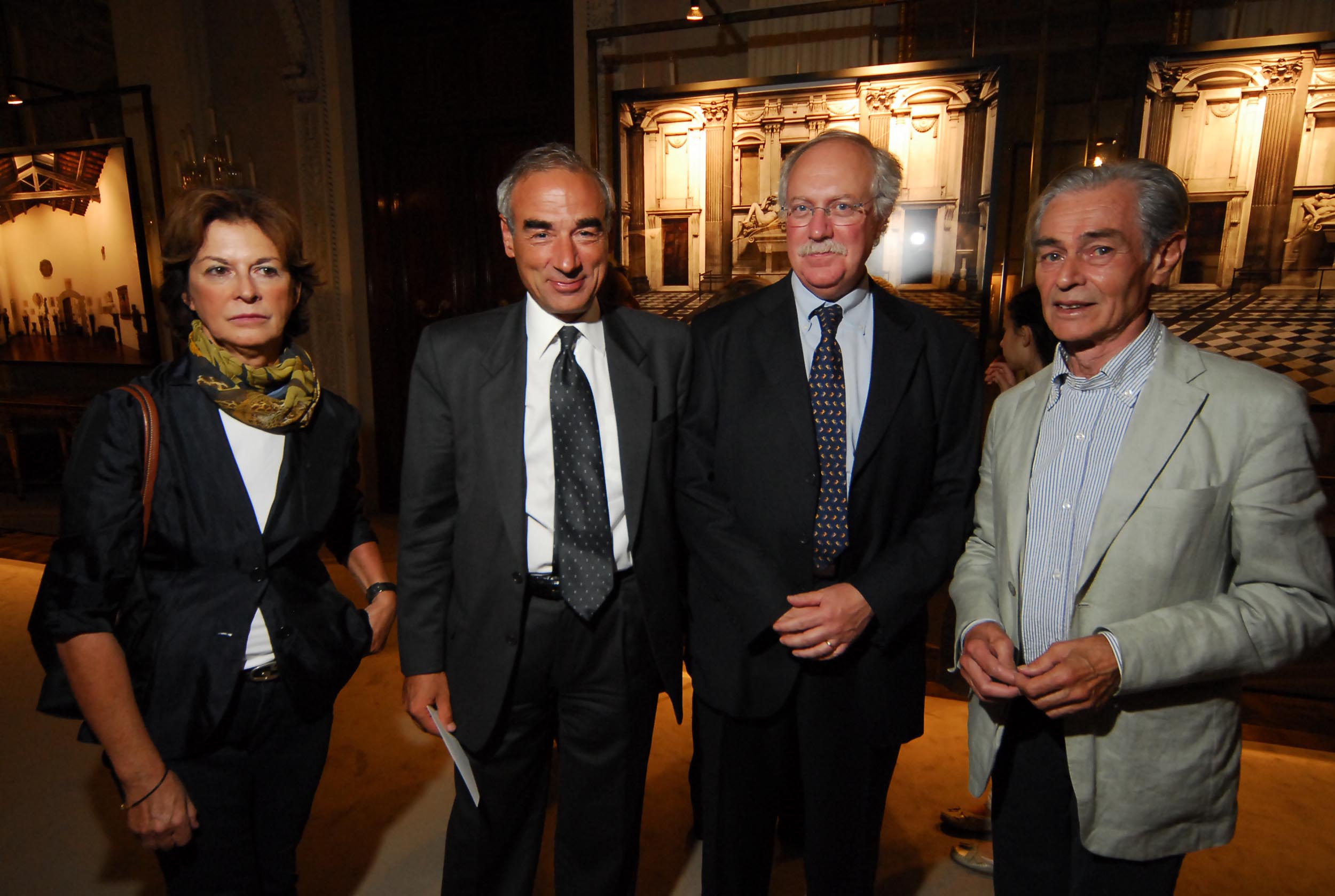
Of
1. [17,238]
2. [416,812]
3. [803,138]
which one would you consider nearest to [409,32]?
[803,138]

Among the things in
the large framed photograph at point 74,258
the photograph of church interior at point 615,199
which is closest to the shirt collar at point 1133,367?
the photograph of church interior at point 615,199

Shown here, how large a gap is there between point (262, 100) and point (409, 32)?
1302 mm

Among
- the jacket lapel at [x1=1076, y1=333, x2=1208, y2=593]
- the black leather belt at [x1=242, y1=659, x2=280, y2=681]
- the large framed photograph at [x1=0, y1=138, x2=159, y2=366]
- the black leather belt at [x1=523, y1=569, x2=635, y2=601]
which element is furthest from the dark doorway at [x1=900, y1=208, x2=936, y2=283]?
the large framed photograph at [x1=0, y1=138, x2=159, y2=366]

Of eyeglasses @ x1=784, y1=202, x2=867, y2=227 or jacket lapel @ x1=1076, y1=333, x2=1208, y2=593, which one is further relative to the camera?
eyeglasses @ x1=784, y1=202, x2=867, y2=227

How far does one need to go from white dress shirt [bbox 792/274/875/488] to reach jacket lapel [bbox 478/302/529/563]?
68 centimetres

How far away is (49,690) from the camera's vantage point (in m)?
1.42

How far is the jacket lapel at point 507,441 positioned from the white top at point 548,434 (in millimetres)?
29

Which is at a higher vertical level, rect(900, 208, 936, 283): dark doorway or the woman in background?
rect(900, 208, 936, 283): dark doorway

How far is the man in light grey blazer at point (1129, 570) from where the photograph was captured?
1266 millimetres

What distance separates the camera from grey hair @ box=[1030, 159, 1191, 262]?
137 centimetres

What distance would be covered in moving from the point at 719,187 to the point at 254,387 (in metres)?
3.40

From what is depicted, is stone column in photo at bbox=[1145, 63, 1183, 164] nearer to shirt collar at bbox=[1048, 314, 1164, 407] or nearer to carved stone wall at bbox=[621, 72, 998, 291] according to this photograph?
carved stone wall at bbox=[621, 72, 998, 291]

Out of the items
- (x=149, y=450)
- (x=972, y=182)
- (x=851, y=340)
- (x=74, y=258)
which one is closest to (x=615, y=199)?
(x=972, y=182)

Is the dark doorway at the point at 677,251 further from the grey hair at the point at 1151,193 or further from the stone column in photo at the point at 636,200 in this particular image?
the grey hair at the point at 1151,193
